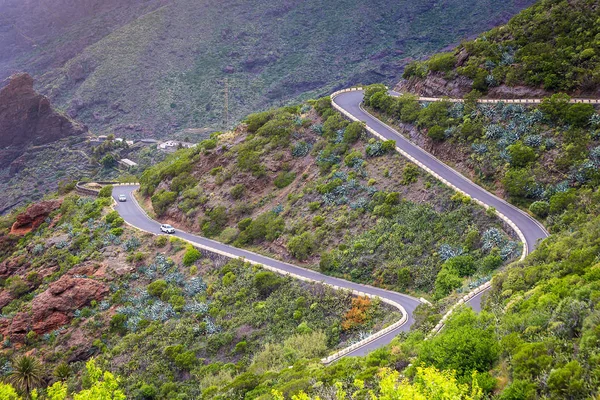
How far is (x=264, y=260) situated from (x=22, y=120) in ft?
302

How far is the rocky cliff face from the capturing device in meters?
112

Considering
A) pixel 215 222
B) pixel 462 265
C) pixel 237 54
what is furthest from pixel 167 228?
pixel 237 54

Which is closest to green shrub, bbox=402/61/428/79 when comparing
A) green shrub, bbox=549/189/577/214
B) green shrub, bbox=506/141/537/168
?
green shrub, bbox=506/141/537/168

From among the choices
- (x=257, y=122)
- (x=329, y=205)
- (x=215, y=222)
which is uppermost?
(x=257, y=122)

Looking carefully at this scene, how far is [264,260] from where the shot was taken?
4181 cm

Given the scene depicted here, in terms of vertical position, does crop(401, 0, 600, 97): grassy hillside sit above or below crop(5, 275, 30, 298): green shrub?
above

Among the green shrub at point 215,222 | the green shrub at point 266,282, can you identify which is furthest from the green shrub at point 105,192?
the green shrub at point 266,282

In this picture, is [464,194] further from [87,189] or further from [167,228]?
[87,189]

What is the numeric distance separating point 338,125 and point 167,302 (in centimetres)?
2246

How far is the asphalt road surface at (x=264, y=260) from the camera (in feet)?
93.1

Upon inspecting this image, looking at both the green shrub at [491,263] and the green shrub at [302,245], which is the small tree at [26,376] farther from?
the green shrub at [491,263]

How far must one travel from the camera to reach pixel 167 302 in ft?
132

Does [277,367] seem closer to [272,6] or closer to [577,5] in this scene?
[577,5]

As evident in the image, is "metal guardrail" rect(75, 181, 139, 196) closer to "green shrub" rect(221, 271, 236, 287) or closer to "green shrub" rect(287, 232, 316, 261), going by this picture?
"green shrub" rect(221, 271, 236, 287)
